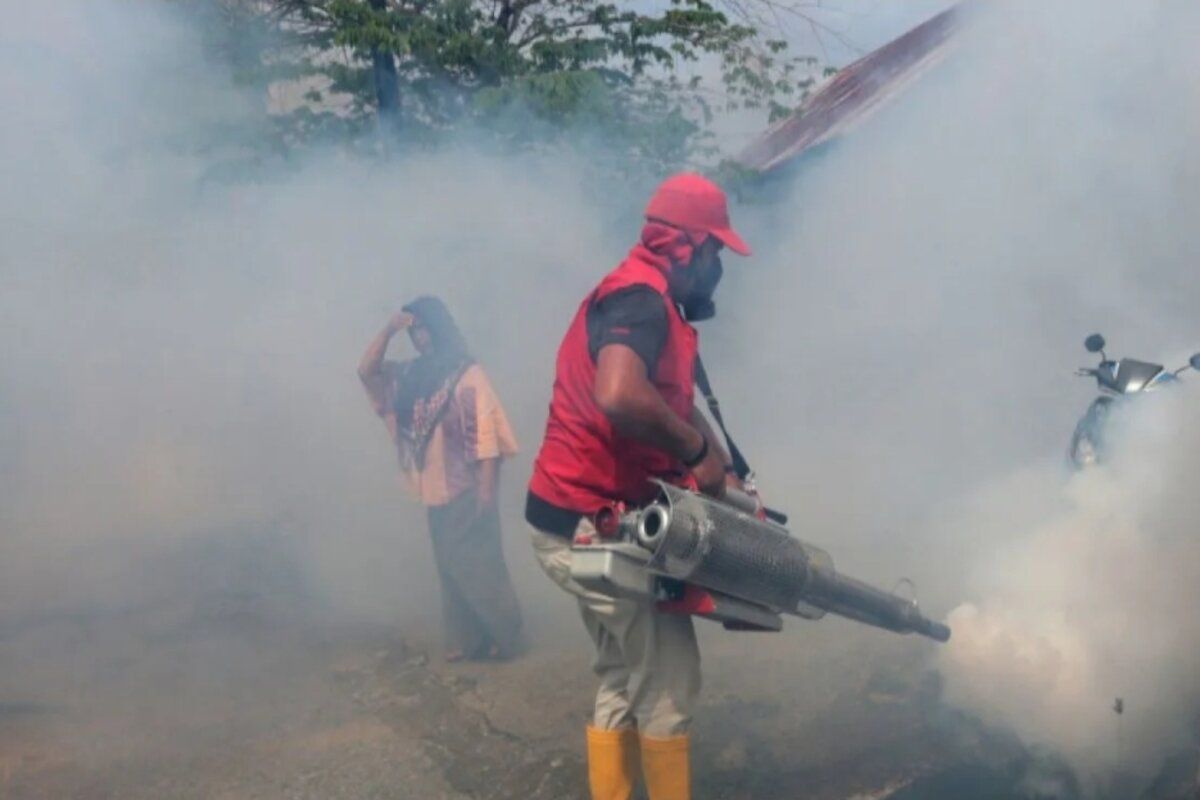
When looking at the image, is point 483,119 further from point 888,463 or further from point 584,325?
point 584,325

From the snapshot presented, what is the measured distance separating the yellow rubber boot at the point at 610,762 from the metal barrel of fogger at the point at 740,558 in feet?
1.64

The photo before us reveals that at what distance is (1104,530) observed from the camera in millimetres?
3578

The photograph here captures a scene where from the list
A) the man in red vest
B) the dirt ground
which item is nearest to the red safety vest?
the man in red vest

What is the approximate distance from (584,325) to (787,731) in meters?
1.68

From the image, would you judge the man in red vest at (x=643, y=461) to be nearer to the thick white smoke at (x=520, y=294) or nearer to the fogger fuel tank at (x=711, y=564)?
the fogger fuel tank at (x=711, y=564)

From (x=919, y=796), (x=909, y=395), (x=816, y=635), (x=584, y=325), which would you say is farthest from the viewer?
(x=909, y=395)

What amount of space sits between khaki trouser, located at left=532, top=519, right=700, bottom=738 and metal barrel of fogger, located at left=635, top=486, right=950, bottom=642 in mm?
217

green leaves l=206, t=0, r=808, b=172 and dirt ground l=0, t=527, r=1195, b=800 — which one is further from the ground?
green leaves l=206, t=0, r=808, b=172

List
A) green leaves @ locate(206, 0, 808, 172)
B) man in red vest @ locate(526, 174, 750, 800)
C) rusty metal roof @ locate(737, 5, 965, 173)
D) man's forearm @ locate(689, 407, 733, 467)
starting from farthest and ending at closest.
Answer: rusty metal roof @ locate(737, 5, 965, 173)
green leaves @ locate(206, 0, 808, 172)
man's forearm @ locate(689, 407, 733, 467)
man in red vest @ locate(526, 174, 750, 800)

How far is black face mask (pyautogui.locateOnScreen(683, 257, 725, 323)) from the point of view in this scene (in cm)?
288

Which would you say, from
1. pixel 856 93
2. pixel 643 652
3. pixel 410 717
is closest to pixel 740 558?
pixel 643 652

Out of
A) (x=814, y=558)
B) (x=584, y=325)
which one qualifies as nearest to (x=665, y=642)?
(x=814, y=558)

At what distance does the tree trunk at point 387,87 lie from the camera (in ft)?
20.2

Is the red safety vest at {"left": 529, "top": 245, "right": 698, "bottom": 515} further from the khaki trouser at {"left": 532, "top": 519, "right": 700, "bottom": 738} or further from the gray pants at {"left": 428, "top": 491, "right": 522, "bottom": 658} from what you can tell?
the gray pants at {"left": 428, "top": 491, "right": 522, "bottom": 658}
